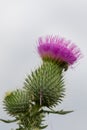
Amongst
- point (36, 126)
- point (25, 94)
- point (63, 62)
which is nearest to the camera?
point (36, 126)

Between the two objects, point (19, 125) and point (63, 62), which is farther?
point (63, 62)

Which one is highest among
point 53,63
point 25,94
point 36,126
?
point 53,63

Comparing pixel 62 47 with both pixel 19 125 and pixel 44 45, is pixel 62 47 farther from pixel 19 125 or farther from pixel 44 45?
pixel 19 125

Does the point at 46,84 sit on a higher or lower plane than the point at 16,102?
higher

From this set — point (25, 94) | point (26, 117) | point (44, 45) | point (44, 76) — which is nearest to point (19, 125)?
point (26, 117)
